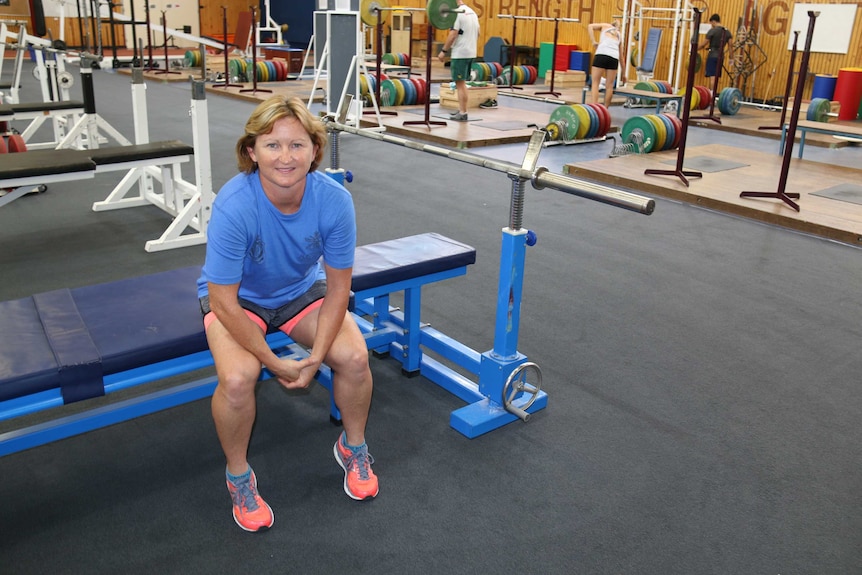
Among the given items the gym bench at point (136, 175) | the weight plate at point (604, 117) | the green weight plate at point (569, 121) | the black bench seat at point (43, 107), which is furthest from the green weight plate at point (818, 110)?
the black bench seat at point (43, 107)

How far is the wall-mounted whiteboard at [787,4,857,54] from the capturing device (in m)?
9.29

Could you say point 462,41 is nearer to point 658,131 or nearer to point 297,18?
point 658,131

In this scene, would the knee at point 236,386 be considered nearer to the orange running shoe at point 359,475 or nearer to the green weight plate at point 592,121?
the orange running shoe at point 359,475

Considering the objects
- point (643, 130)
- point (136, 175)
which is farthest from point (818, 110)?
point (136, 175)

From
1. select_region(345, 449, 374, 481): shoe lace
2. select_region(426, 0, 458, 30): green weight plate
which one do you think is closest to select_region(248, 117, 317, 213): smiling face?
select_region(345, 449, 374, 481): shoe lace

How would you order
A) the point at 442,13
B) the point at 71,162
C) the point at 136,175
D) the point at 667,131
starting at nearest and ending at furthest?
the point at 71,162, the point at 136,175, the point at 667,131, the point at 442,13

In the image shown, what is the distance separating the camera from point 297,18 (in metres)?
14.8

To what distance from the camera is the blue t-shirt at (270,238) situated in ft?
Answer: 5.49

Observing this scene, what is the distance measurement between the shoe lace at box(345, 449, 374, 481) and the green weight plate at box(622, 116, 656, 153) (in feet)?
16.5

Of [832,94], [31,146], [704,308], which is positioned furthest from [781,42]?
[31,146]

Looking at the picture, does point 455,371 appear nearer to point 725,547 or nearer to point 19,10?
point 725,547

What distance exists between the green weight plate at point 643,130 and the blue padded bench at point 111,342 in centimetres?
435

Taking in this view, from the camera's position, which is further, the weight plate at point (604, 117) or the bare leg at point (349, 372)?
the weight plate at point (604, 117)

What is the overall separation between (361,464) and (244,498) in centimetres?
30
